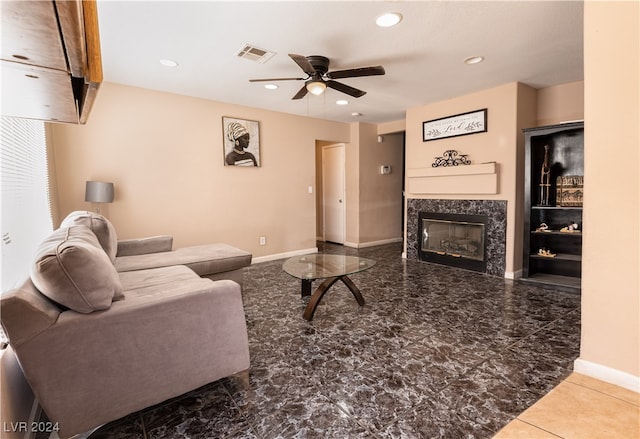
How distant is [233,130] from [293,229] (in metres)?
1.91

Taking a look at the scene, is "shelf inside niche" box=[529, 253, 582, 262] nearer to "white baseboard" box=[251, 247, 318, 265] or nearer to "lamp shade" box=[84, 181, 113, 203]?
"white baseboard" box=[251, 247, 318, 265]

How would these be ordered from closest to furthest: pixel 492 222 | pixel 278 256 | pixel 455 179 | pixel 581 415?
pixel 581 415 < pixel 492 222 < pixel 455 179 < pixel 278 256

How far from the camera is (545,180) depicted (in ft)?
12.4

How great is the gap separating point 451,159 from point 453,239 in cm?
118

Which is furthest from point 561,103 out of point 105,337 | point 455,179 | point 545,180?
point 105,337

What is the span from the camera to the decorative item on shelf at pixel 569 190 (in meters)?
3.55

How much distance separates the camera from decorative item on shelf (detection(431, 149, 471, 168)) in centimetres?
431

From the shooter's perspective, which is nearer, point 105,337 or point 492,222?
point 105,337

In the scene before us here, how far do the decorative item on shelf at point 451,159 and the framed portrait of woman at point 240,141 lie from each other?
2.78m

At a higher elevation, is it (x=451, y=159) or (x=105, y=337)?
(x=451, y=159)

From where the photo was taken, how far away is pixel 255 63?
3135 mm

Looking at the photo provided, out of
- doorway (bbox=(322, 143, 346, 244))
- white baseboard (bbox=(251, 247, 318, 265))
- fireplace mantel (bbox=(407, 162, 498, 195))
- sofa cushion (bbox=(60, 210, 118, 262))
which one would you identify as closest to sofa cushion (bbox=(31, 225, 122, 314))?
sofa cushion (bbox=(60, 210, 118, 262))

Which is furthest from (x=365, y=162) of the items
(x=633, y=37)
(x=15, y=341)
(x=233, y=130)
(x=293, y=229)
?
(x=15, y=341)

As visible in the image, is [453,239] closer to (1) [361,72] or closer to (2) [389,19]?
(1) [361,72]
